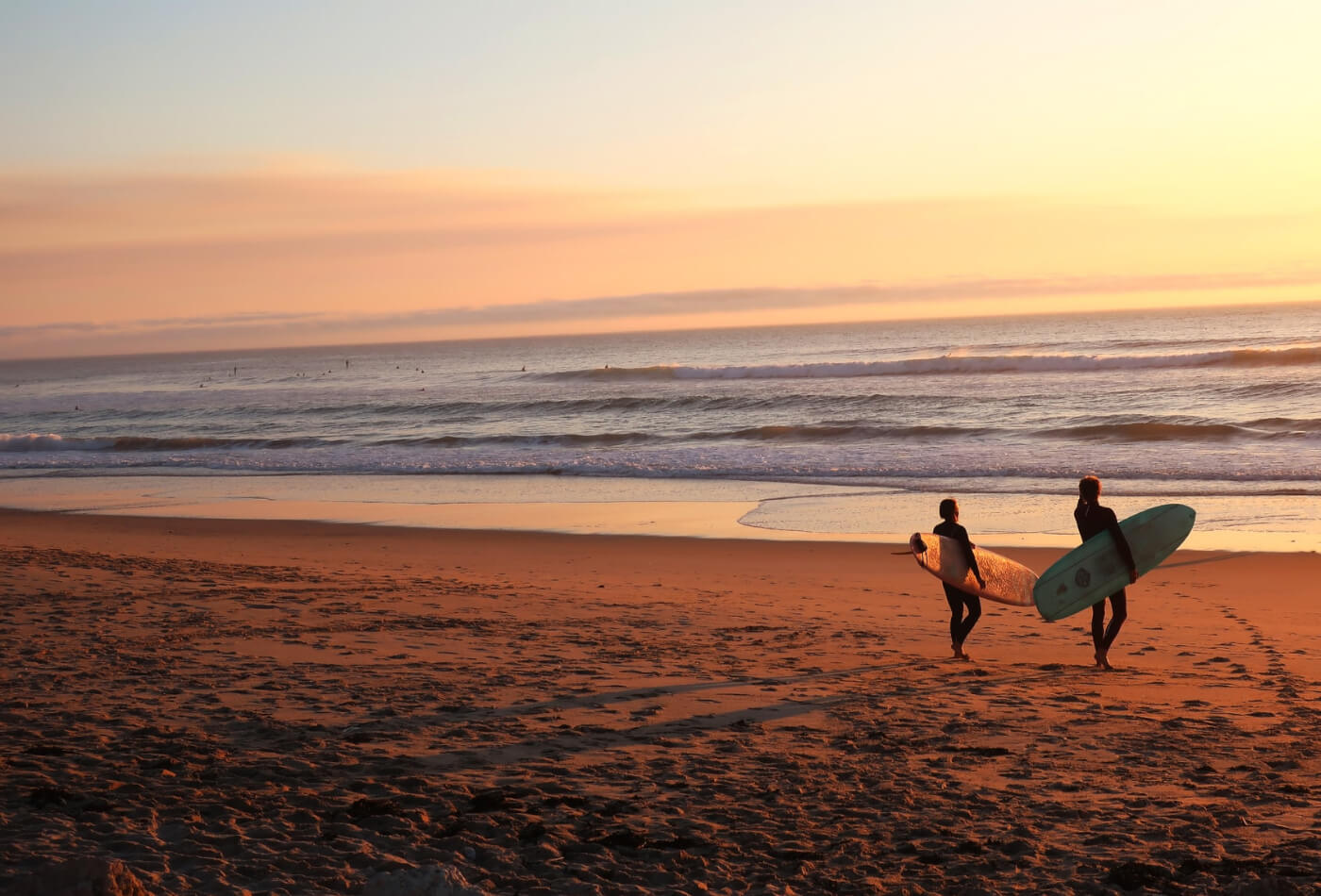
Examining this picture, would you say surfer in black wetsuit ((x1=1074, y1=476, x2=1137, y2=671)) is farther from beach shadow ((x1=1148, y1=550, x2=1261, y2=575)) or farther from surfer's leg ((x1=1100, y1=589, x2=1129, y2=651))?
beach shadow ((x1=1148, y1=550, x2=1261, y2=575))

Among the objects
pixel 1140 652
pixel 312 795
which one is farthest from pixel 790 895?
pixel 1140 652

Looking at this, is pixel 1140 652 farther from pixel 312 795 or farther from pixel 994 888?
pixel 312 795

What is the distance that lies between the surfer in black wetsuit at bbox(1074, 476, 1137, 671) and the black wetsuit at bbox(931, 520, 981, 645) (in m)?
0.83

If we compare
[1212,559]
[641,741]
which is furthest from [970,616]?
[1212,559]

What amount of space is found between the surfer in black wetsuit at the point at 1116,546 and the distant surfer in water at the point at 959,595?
2.73ft

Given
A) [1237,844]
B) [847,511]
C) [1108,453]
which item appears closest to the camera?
[1237,844]

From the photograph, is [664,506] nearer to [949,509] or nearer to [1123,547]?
[949,509]

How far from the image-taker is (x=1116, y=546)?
780cm

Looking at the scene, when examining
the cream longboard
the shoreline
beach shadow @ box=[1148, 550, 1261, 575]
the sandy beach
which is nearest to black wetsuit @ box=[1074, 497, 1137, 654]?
the sandy beach

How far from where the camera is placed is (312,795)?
4906 mm

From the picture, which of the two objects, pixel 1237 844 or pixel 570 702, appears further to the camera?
pixel 570 702

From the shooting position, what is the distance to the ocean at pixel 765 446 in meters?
17.0

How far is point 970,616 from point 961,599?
14cm

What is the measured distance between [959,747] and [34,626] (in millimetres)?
6839
